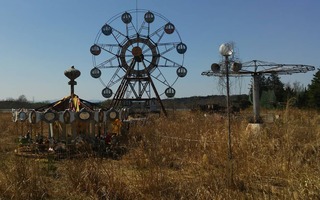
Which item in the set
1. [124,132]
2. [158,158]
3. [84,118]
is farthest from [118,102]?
[158,158]

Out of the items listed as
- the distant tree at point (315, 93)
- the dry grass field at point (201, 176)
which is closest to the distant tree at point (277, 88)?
the distant tree at point (315, 93)

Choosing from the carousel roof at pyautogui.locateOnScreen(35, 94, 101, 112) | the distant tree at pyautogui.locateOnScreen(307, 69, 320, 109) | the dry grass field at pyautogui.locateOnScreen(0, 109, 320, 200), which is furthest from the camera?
the distant tree at pyautogui.locateOnScreen(307, 69, 320, 109)

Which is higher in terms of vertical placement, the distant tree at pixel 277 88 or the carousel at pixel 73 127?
the distant tree at pixel 277 88

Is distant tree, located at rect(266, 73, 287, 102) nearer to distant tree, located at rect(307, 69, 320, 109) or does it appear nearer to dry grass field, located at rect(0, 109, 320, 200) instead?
distant tree, located at rect(307, 69, 320, 109)

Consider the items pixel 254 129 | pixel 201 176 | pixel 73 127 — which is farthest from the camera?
pixel 73 127

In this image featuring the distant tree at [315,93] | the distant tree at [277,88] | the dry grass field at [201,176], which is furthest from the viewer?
the distant tree at [277,88]

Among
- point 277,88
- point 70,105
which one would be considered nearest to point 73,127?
point 70,105

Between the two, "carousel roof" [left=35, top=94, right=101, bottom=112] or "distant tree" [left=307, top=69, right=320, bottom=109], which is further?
"distant tree" [left=307, top=69, right=320, bottom=109]

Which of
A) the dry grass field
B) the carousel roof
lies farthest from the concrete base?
the carousel roof

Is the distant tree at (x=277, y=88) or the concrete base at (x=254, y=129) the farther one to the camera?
the distant tree at (x=277, y=88)

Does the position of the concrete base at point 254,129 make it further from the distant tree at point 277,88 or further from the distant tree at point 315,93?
the distant tree at point 315,93

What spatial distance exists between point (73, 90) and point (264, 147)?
7.72 m

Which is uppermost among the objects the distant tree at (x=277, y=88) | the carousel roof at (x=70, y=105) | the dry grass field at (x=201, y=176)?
the distant tree at (x=277, y=88)

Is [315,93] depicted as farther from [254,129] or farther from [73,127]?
[73,127]
